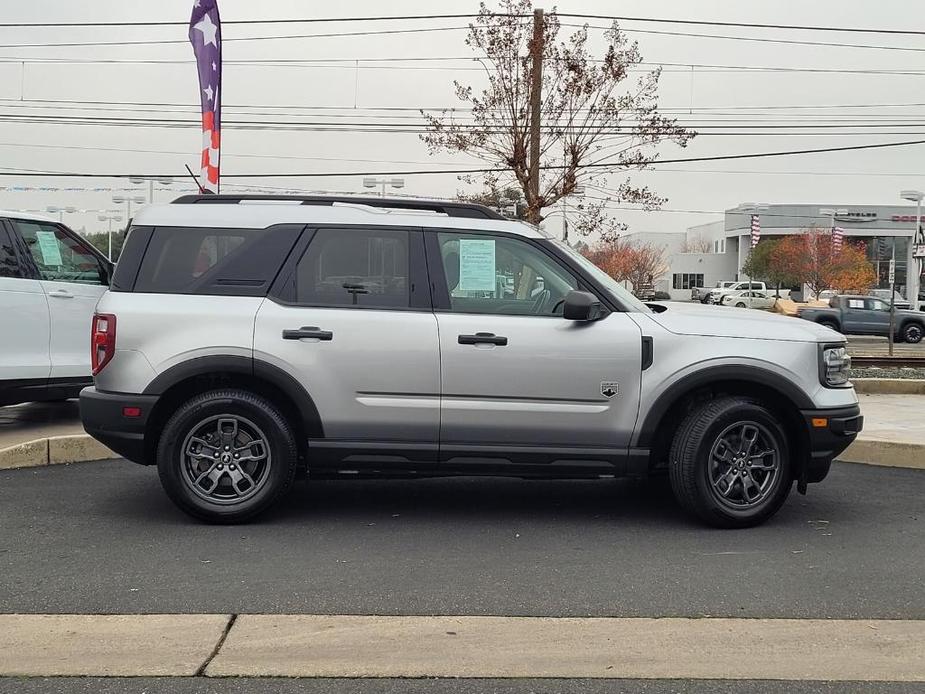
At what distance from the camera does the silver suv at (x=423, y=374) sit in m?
5.52

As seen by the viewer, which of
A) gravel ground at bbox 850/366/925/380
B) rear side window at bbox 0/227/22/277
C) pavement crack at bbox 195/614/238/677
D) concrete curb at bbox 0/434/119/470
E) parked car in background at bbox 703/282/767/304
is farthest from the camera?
parked car in background at bbox 703/282/767/304

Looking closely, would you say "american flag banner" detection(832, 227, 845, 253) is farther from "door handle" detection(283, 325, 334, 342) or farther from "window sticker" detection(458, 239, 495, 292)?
"door handle" detection(283, 325, 334, 342)

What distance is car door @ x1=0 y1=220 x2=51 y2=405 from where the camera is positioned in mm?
7938

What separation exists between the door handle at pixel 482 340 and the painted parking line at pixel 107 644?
6.88ft

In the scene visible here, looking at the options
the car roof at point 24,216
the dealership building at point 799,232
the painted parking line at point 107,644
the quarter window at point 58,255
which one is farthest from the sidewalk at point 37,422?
the dealership building at point 799,232

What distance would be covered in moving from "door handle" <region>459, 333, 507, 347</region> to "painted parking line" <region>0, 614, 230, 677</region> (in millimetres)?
2097

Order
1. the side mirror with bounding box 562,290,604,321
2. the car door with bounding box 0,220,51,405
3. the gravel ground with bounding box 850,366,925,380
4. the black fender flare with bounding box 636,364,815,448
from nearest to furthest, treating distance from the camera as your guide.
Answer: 1. the side mirror with bounding box 562,290,604,321
2. the black fender flare with bounding box 636,364,815,448
3. the car door with bounding box 0,220,51,405
4. the gravel ground with bounding box 850,366,925,380

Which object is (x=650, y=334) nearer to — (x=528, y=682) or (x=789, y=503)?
(x=789, y=503)

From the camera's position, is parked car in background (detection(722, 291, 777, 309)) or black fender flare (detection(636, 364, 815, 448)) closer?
black fender flare (detection(636, 364, 815, 448))

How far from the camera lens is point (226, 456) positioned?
18.3 ft

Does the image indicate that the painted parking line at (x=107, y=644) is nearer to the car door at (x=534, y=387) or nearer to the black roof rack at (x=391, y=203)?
the car door at (x=534, y=387)

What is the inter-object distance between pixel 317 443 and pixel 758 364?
2628mm

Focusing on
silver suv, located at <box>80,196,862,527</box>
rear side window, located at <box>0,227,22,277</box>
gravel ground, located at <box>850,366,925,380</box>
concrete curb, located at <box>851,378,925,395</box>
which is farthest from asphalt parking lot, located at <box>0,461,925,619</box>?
gravel ground, located at <box>850,366,925,380</box>

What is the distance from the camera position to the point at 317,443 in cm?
560
